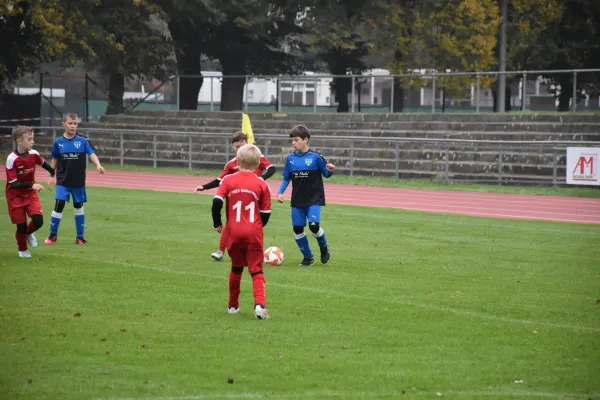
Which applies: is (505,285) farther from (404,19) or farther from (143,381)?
(404,19)

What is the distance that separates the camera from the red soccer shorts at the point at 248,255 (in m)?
9.66

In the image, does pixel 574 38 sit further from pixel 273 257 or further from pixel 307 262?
pixel 273 257

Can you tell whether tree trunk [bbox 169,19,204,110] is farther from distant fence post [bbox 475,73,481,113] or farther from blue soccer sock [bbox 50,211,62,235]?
blue soccer sock [bbox 50,211,62,235]

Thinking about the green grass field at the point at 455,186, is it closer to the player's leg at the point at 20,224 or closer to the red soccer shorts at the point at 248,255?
the player's leg at the point at 20,224

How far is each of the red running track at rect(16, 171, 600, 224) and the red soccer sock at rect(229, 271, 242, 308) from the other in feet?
41.5

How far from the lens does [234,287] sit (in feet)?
32.2

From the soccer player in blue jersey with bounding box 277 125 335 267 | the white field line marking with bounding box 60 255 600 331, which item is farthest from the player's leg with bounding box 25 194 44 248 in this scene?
the soccer player in blue jersey with bounding box 277 125 335 267

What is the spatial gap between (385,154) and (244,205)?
23.0m

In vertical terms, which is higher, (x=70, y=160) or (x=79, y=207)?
(x=70, y=160)

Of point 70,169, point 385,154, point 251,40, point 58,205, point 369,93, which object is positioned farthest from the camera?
point 251,40

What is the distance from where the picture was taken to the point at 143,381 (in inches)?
289

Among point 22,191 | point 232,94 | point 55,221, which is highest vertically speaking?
point 232,94

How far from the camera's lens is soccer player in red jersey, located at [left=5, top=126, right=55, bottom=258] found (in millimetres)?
13914

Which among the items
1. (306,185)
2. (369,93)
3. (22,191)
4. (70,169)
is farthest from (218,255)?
(369,93)
